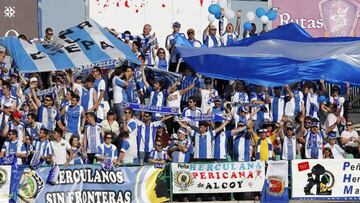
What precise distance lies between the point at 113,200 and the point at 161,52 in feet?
13.4

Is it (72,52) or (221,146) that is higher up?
(72,52)

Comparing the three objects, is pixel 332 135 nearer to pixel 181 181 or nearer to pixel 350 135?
pixel 350 135

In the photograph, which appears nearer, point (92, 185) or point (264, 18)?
point (92, 185)

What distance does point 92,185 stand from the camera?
60.8ft

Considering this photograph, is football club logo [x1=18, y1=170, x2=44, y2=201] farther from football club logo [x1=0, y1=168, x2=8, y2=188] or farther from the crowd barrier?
football club logo [x1=0, y1=168, x2=8, y2=188]

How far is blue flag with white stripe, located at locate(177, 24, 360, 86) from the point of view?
68.5 feet

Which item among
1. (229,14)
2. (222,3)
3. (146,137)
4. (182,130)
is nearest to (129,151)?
(146,137)

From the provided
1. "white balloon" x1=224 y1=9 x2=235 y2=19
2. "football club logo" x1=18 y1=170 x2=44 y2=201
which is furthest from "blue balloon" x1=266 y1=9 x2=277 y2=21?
"football club logo" x1=18 y1=170 x2=44 y2=201

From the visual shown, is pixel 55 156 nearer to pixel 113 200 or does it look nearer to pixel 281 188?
pixel 113 200

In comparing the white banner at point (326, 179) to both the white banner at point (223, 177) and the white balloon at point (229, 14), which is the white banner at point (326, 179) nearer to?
A: the white banner at point (223, 177)

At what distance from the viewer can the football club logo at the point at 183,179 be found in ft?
61.7

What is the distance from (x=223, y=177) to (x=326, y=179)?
2069mm

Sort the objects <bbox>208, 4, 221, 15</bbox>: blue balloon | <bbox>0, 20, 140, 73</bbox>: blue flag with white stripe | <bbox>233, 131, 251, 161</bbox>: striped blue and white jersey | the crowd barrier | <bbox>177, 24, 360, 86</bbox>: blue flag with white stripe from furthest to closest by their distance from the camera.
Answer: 1. <bbox>208, 4, 221, 15</bbox>: blue balloon
2. <bbox>177, 24, 360, 86</bbox>: blue flag with white stripe
3. <bbox>0, 20, 140, 73</bbox>: blue flag with white stripe
4. <bbox>233, 131, 251, 161</bbox>: striped blue and white jersey
5. the crowd barrier

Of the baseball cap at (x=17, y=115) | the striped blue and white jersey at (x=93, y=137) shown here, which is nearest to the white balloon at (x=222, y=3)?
the striped blue and white jersey at (x=93, y=137)
